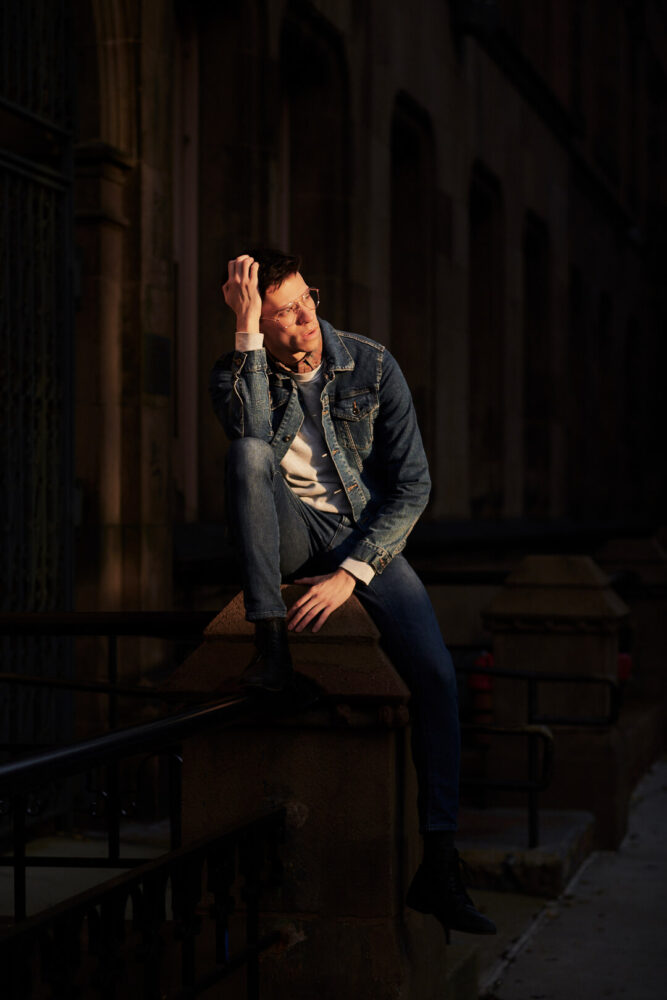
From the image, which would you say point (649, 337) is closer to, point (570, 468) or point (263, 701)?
point (570, 468)

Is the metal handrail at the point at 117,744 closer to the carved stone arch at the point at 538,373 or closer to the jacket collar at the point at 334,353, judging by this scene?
the jacket collar at the point at 334,353

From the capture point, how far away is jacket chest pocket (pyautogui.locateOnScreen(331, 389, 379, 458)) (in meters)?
3.99

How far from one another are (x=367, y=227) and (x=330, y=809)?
8726mm

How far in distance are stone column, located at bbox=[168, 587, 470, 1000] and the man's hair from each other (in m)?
0.84

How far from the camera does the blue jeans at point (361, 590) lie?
3658mm

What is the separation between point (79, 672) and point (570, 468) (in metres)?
15.0

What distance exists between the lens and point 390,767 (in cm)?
377

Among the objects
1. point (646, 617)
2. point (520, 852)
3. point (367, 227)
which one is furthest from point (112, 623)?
point (646, 617)

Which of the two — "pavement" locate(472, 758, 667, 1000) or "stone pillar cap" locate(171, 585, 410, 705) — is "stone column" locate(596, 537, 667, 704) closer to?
"pavement" locate(472, 758, 667, 1000)

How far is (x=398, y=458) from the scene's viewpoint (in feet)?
13.2

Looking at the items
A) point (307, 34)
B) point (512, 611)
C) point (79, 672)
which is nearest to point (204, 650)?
point (79, 672)

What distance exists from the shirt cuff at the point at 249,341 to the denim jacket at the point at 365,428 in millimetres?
23

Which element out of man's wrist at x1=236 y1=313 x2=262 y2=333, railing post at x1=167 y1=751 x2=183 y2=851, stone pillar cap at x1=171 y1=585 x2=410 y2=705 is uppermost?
man's wrist at x1=236 y1=313 x2=262 y2=333

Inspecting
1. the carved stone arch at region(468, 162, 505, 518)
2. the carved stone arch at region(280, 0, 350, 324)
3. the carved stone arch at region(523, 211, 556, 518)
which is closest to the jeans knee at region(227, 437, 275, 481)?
the carved stone arch at region(280, 0, 350, 324)
